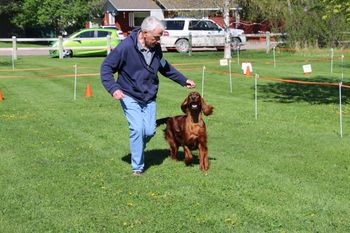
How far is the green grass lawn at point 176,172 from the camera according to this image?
5.91m

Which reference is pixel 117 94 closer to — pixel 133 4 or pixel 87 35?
pixel 87 35

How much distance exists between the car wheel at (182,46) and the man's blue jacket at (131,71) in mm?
28454

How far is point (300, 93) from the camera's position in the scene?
55.2 feet

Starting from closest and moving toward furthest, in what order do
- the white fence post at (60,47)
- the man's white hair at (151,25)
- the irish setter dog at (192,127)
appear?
1. the man's white hair at (151,25)
2. the irish setter dog at (192,127)
3. the white fence post at (60,47)

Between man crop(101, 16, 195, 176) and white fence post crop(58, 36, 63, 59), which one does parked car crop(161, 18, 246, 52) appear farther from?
man crop(101, 16, 195, 176)

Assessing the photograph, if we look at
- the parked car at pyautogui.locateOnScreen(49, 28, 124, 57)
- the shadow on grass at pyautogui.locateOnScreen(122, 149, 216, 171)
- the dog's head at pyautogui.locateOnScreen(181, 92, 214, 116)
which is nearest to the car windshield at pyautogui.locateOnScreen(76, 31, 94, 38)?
the parked car at pyautogui.locateOnScreen(49, 28, 124, 57)

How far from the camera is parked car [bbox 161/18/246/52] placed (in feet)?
118

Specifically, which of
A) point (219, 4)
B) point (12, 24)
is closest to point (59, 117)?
point (219, 4)

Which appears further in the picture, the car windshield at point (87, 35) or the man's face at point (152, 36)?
the car windshield at point (87, 35)

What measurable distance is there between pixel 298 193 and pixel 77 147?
4168 millimetres

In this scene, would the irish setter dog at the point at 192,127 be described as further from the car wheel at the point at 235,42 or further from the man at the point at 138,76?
the car wheel at the point at 235,42

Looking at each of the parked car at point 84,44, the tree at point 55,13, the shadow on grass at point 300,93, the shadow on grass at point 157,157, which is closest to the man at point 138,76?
the shadow on grass at point 157,157

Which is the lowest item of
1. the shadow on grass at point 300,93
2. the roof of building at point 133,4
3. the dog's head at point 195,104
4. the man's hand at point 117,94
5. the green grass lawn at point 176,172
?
the green grass lawn at point 176,172

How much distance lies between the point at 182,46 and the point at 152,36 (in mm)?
28893
